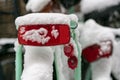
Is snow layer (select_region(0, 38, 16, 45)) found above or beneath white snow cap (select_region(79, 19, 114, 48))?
beneath

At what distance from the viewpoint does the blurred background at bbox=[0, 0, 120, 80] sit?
1469 millimetres

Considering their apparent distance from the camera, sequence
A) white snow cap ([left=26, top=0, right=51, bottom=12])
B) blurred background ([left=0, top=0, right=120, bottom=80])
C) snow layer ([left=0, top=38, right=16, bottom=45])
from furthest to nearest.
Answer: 1. snow layer ([left=0, top=38, right=16, bottom=45])
2. blurred background ([left=0, top=0, right=120, bottom=80])
3. white snow cap ([left=26, top=0, right=51, bottom=12])

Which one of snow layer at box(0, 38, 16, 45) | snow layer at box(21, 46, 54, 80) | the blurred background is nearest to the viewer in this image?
snow layer at box(21, 46, 54, 80)

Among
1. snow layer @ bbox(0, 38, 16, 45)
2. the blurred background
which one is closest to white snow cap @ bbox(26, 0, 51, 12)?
the blurred background

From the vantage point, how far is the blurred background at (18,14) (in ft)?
4.82

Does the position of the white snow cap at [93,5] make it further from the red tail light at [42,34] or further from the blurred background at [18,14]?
the red tail light at [42,34]

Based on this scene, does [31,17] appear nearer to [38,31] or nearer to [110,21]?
[38,31]

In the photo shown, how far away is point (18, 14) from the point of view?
64.5 inches

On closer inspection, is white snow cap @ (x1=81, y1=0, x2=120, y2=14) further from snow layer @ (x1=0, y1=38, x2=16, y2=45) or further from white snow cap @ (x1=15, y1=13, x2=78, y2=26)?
white snow cap @ (x1=15, y1=13, x2=78, y2=26)

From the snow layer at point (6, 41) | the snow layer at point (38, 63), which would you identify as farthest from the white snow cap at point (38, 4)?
the snow layer at point (38, 63)

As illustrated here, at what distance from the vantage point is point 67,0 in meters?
1.44

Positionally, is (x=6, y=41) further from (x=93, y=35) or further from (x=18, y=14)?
(x=93, y=35)

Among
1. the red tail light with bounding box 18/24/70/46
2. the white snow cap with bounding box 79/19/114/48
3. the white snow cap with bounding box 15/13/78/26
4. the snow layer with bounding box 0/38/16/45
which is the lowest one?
the snow layer with bounding box 0/38/16/45

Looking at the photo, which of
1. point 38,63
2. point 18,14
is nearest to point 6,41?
point 18,14
